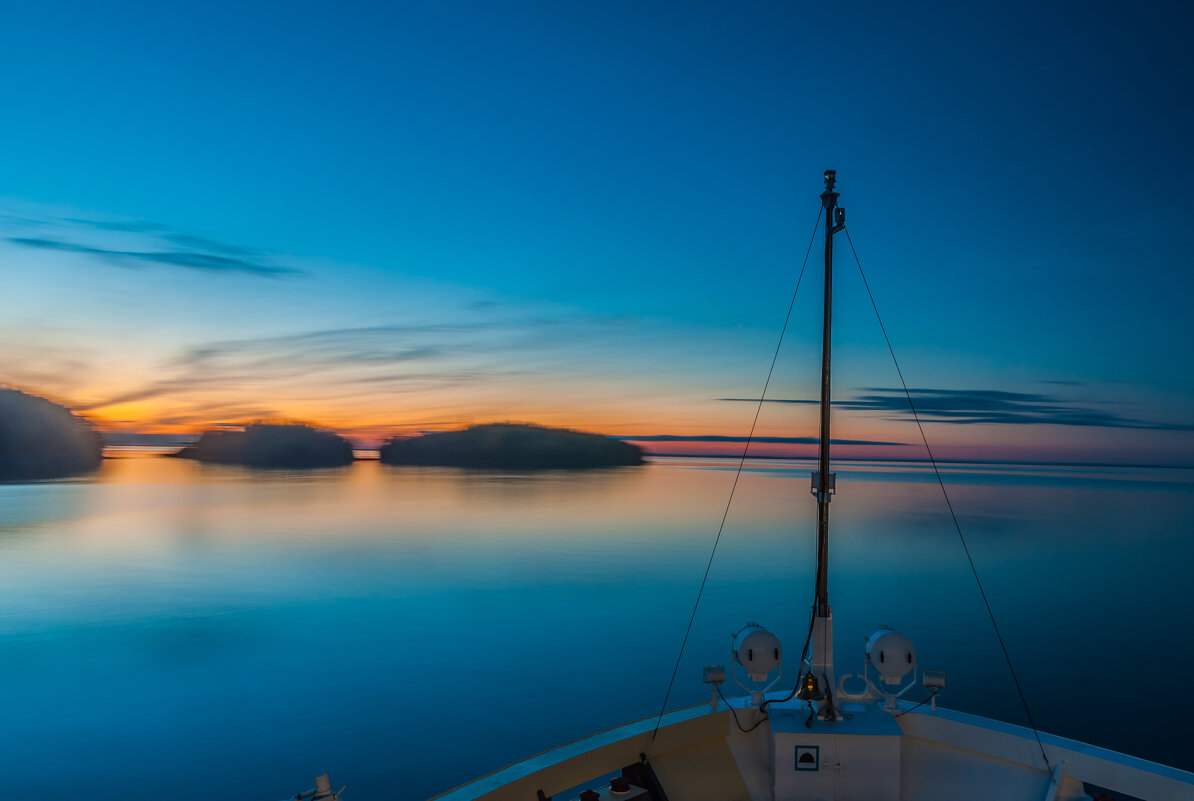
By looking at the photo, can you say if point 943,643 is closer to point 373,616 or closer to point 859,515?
point 373,616

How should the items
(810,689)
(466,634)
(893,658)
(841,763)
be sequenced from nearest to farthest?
1. (841,763)
2. (810,689)
3. (893,658)
4. (466,634)

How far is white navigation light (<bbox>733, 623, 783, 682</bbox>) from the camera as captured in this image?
4.15m

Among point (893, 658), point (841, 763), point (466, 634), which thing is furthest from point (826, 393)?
point (466, 634)

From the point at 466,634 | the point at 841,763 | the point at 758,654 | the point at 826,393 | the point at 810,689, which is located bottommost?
the point at 466,634

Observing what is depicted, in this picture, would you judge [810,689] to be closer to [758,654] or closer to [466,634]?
[758,654]

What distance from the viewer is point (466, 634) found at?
44.0 ft

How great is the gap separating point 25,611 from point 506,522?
18.4 metres

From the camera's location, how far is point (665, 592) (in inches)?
642

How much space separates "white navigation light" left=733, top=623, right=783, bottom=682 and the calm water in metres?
4.98

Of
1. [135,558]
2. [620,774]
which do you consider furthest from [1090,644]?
[135,558]

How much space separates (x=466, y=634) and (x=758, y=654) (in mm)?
10555

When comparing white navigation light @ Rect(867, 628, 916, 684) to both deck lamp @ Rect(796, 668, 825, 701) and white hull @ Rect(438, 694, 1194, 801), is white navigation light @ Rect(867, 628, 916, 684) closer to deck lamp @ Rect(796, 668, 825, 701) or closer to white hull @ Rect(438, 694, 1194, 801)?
white hull @ Rect(438, 694, 1194, 801)

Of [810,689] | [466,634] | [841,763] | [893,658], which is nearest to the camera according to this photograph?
[841,763]

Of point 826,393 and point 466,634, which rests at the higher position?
point 826,393
